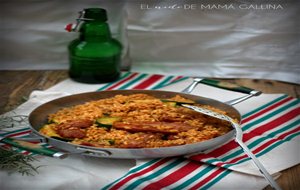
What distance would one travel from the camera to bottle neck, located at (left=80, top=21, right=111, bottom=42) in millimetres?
1323

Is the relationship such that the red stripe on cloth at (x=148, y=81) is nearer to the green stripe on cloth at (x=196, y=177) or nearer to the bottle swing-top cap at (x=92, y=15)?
the bottle swing-top cap at (x=92, y=15)

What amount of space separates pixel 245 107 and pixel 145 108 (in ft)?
0.82

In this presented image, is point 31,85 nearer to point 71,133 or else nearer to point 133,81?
point 133,81

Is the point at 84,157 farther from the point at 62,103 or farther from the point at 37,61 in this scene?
the point at 37,61

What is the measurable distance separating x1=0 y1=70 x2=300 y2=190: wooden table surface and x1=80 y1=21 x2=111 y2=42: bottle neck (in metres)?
0.13

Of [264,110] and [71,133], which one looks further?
[264,110]

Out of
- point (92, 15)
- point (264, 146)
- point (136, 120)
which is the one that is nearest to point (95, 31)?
point (92, 15)

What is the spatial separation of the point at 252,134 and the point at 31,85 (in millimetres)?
530

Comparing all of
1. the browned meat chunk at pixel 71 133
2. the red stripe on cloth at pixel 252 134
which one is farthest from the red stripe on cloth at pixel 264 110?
the browned meat chunk at pixel 71 133

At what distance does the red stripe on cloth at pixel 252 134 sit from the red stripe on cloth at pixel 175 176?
0.04 ft

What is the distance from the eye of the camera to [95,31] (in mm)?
1325

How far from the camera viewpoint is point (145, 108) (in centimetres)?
104

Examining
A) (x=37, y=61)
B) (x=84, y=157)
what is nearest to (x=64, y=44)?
(x=37, y=61)

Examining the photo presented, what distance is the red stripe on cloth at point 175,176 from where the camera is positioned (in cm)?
87
